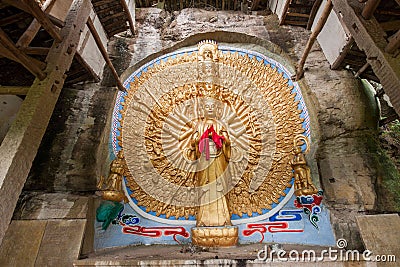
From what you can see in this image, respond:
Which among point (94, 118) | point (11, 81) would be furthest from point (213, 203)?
point (11, 81)

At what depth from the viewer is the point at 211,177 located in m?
4.64

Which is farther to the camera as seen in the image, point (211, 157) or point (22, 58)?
point (211, 157)

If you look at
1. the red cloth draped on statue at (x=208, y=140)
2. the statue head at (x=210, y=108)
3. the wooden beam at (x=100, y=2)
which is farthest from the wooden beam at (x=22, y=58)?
the statue head at (x=210, y=108)

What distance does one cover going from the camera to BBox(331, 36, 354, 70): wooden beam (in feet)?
14.6

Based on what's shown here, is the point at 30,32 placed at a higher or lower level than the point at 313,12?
lower

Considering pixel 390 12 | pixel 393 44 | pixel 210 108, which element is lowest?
pixel 393 44

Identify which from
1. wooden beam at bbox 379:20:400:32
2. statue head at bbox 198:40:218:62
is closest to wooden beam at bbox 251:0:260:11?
statue head at bbox 198:40:218:62

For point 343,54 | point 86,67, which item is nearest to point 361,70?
point 343,54

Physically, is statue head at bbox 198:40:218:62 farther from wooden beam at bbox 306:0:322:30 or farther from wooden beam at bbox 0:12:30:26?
wooden beam at bbox 0:12:30:26

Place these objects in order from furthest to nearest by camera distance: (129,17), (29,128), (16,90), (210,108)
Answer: (129,17), (210,108), (16,90), (29,128)

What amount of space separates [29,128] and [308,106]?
171 inches

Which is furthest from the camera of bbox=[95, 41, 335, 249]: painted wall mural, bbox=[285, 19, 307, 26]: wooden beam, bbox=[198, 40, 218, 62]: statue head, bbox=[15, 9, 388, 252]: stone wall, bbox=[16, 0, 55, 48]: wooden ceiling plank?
bbox=[285, 19, 307, 26]: wooden beam

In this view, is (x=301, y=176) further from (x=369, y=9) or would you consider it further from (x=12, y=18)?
(x=12, y=18)

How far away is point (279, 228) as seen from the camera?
4414 millimetres
